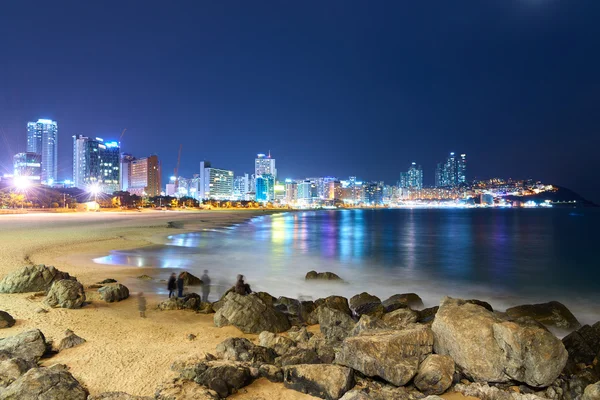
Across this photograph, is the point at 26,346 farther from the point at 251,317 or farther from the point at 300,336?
the point at 300,336

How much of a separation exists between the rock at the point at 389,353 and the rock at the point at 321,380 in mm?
303

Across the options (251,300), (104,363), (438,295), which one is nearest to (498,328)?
(251,300)

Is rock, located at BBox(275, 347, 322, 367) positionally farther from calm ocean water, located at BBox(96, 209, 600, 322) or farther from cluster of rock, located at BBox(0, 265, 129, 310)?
calm ocean water, located at BBox(96, 209, 600, 322)

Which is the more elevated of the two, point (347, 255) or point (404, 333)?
point (404, 333)

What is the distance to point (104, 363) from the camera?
21.3ft

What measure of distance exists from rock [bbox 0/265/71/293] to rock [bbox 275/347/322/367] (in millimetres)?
8562

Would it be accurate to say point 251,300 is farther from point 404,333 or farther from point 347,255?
point 347,255

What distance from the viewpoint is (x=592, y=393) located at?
18.6 ft

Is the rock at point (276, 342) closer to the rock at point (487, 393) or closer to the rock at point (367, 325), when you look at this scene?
the rock at point (367, 325)

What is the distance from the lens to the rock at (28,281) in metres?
11.0

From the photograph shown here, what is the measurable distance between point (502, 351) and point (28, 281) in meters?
12.8

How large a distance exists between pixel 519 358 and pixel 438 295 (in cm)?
1047

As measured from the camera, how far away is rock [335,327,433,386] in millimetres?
6039

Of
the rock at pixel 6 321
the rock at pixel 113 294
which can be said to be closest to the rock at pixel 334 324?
the rock at pixel 113 294
